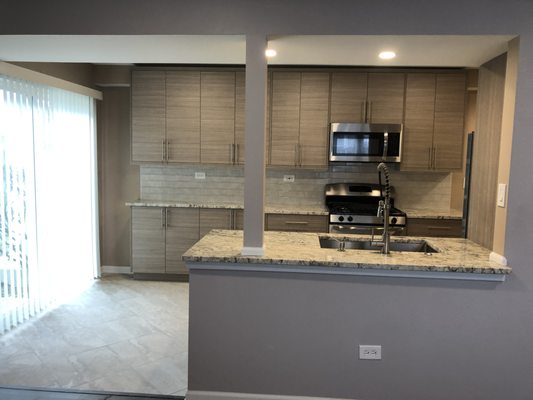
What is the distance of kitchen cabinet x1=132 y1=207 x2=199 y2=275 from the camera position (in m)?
4.79

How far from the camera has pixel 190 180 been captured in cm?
523

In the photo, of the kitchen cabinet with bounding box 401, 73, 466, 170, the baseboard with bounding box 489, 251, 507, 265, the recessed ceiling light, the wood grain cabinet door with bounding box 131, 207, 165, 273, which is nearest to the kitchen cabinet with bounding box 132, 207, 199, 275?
the wood grain cabinet door with bounding box 131, 207, 165, 273

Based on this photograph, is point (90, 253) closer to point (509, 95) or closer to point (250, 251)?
point (250, 251)

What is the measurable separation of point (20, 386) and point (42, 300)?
1.41 metres

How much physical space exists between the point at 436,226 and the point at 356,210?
862 mm

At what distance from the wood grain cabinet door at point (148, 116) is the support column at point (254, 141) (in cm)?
264

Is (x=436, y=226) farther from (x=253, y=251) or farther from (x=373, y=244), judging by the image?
(x=253, y=251)

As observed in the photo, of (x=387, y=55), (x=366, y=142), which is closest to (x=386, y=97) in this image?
(x=366, y=142)

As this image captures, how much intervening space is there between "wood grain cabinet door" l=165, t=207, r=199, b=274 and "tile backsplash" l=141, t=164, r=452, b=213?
0.47 meters

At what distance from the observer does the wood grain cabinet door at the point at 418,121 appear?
458cm

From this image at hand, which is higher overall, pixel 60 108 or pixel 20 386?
pixel 60 108

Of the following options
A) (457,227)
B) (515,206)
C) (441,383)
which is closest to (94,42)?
(515,206)

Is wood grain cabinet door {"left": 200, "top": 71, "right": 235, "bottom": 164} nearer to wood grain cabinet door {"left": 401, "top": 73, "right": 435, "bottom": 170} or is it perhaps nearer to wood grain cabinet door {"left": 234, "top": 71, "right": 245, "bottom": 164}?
wood grain cabinet door {"left": 234, "top": 71, "right": 245, "bottom": 164}

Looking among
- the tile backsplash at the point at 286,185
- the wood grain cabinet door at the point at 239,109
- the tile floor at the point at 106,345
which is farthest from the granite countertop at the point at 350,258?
the tile backsplash at the point at 286,185
